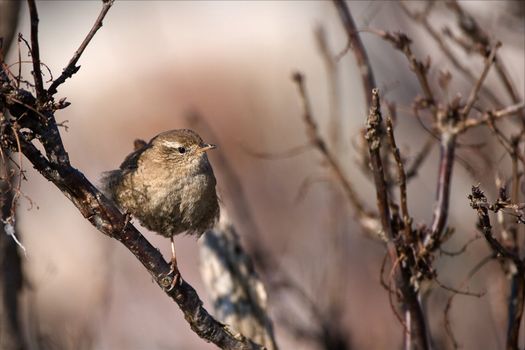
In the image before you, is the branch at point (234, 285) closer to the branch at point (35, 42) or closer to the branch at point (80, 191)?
the branch at point (80, 191)

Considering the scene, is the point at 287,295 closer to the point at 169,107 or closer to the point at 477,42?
the point at 477,42

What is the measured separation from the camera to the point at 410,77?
594 centimetres

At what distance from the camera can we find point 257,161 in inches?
277

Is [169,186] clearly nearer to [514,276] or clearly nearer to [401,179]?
[401,179]

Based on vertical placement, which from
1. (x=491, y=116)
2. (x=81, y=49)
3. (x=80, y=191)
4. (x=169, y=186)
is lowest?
(x=80, y=191)

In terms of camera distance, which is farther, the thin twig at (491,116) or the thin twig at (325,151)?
the thin twig at (325,151)

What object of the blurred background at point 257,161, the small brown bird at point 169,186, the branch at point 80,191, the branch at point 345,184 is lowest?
the branch at point 80,191

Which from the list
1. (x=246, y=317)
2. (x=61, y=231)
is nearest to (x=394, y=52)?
(x=246, y=317)

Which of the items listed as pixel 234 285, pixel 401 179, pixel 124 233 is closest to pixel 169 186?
pixel 234 285

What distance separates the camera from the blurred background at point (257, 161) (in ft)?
16.1

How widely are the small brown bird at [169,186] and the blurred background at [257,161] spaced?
0.53 m

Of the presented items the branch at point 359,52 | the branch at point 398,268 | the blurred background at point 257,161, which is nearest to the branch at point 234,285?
the blurred background at point 257,161

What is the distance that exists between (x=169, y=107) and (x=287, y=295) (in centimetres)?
543

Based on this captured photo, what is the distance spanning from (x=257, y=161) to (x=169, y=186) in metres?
3.43
